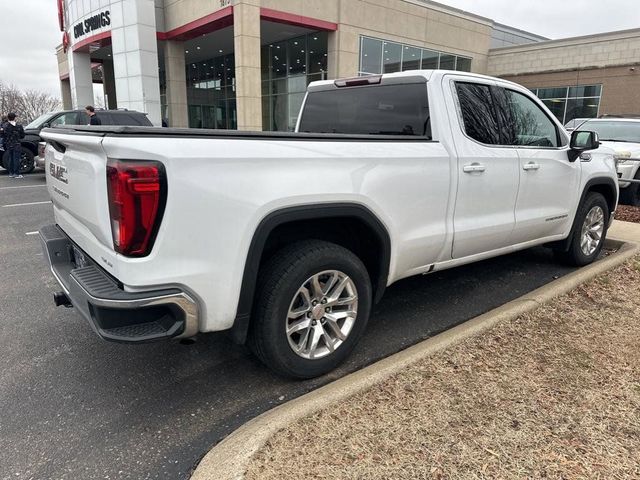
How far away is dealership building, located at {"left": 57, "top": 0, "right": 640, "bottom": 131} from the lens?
827 inches

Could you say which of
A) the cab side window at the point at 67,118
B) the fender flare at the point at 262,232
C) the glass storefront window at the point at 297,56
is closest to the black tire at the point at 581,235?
the fender flare at the point at 262,232

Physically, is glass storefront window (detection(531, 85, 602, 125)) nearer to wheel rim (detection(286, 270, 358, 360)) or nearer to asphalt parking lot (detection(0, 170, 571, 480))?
asphalt parking lot (detection(0, 170, 571, 480))

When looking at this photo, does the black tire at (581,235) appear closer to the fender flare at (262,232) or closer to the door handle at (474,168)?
the door handle at (474,168)

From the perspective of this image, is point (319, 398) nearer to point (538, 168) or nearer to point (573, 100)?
point (538, 168)

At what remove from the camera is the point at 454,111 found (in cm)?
368

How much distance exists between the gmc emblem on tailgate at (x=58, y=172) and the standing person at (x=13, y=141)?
38.9ft

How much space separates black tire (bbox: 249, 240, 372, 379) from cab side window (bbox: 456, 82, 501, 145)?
1.56 metres

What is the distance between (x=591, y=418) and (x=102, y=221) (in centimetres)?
267

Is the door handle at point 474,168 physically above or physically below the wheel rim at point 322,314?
above

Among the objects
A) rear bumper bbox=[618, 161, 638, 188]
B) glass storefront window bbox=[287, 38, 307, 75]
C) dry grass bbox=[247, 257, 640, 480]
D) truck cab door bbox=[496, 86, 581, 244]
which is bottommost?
dry grass bbox=[247, 257, 640, 480]

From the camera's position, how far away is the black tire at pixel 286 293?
2.73 m

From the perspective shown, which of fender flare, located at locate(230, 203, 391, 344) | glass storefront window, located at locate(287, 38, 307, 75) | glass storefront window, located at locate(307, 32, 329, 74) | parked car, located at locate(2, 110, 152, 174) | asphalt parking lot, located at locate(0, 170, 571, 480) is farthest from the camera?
glass storefront window, located at locate(287, 38, 307, 75)

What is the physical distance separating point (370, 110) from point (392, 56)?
22700 millimetres

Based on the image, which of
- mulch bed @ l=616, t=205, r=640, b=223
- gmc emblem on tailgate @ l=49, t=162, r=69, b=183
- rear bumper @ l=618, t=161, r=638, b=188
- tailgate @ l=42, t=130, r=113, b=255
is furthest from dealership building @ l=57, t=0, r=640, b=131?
tailgate @ l=42, t=130, r=113, b=255
